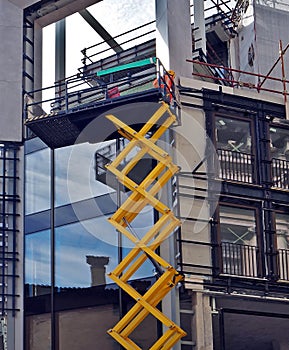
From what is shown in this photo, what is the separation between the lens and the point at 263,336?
34.1 m

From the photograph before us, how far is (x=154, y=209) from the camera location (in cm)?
3156

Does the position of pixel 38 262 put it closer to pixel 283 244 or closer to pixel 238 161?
pixel 238 161

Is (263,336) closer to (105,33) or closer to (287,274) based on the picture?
(287,274)

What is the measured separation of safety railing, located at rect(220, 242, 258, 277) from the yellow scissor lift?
2.19 metres

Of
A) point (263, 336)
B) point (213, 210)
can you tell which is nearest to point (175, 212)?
point (213, 210)

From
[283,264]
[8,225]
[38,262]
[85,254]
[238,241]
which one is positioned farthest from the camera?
[8,225]

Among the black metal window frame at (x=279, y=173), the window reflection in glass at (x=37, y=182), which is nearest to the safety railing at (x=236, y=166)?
the black metal window frame at (x=279, y=173)

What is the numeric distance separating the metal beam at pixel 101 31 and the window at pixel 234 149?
9.19 meters

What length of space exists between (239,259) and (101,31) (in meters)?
13.8

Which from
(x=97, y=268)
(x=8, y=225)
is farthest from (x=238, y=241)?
(x=8, y=225)

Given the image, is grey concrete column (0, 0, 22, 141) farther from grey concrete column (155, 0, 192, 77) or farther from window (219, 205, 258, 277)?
window (219, 205, 258, 277)

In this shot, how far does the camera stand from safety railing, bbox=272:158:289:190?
109 ft

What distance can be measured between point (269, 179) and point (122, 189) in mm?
4991

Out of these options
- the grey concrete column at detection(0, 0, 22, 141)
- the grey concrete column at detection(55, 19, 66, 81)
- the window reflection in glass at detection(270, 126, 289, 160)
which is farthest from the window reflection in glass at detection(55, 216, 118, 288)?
the grey concrete column at detection(55, 19, 66, 81)
